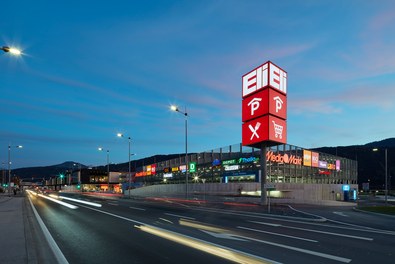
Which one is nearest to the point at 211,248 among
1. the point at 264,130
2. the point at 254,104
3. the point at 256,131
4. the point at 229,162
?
the point at 264,130

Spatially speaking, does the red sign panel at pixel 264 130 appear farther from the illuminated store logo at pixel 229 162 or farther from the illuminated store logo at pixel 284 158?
the illuminated store logo at pixel 229 162

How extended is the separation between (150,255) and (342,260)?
209 inches

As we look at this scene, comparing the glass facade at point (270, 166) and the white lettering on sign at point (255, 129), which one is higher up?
the white lettering on sign at point (255, 129)

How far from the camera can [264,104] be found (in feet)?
111

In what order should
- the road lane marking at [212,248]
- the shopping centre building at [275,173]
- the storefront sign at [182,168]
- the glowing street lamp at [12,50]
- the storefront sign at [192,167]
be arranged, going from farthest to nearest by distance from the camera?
the storefront sign at [182,168], the storefront sign at [192,167], the shopping centre building at [275,173], the glowing street lamp at [12,50], the road lane marking at [212,248]

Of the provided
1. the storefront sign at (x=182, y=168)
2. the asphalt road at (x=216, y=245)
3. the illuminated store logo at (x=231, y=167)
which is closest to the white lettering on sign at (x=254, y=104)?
the asphalt road at (x=216, y=245)

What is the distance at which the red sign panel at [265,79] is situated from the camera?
33656mm

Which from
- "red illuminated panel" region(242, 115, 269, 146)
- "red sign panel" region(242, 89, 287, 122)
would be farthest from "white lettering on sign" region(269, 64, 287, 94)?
"red illuminated panel" region(242, 115, 269, 146)

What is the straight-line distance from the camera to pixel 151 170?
10481 cm

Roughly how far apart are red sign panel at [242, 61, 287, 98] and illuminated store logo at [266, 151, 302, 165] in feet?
81.6

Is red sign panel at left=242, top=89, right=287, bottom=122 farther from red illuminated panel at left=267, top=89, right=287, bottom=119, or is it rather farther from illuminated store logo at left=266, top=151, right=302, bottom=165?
Result: illuminated store logo at left=266, top=151, right=302, bottom=165

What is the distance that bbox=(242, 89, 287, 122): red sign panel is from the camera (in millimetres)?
33531

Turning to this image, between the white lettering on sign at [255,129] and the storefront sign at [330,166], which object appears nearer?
the white lettering on sign at [255,129]

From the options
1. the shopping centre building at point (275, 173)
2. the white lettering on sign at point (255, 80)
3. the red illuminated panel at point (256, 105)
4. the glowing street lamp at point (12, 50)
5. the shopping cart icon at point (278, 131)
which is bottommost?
the shopping centre building at point (275, 173)
